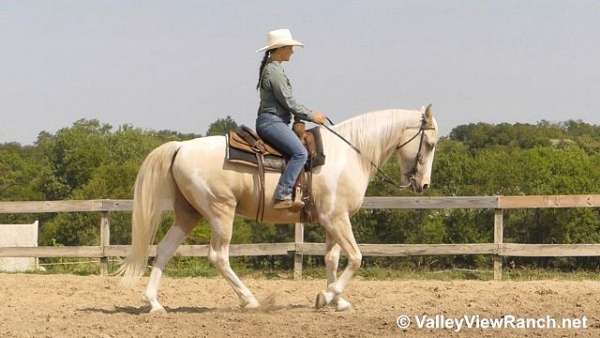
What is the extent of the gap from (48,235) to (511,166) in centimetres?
1970

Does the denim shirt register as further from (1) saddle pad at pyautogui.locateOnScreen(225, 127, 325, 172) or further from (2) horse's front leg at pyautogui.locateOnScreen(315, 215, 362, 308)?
(2) horse's front leg at pyautogui.locateOnScreen(315, 215, 362, 308)

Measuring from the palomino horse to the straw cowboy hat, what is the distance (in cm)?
93

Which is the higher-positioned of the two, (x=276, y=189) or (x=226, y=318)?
(x=276, y=189)

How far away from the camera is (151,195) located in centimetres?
782

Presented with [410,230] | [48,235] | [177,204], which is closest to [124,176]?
[48,235]

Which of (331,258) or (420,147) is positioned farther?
(420,147)

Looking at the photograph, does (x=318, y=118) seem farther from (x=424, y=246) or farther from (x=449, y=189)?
(x=449, y=189)

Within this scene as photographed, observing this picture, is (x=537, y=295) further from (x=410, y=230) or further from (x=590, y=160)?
(x=590, y=160)

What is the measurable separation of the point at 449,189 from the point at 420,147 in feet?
72.3

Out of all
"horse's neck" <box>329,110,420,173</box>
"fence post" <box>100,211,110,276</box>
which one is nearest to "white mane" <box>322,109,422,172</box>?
"horse's neck" <box>329,110,420,173</box>

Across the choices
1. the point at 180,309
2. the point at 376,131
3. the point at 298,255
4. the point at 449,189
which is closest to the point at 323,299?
the point at 180,309

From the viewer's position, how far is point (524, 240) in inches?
865

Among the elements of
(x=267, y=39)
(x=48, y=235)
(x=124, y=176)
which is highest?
(x=267, y=39)

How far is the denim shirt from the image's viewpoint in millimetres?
7629
